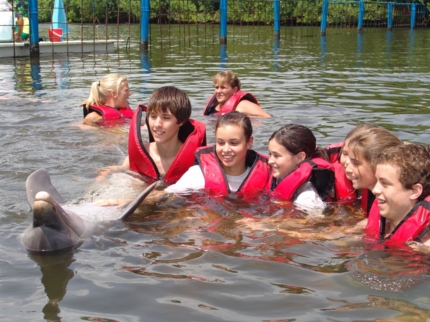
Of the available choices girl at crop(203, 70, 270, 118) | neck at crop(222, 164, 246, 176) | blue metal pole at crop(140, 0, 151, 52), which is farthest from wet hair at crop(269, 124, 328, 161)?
blue metal pole at crop(140, 0, 151, 52)

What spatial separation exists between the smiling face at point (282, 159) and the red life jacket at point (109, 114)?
3.54 metres

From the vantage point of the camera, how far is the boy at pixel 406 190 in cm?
377

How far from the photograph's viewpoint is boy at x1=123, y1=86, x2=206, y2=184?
5.27 meters

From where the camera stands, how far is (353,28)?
32.1 meters

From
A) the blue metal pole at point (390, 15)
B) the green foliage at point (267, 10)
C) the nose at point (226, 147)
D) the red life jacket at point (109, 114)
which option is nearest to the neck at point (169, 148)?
the nose at point (226, 147)

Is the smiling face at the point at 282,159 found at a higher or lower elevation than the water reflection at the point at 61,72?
lower

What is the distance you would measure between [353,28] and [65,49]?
18.4 m

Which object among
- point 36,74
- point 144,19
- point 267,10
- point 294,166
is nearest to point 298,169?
point 294,166

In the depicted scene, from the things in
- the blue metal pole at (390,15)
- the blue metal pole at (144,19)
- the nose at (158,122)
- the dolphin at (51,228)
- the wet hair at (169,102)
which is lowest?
the dolphin at (51,228)

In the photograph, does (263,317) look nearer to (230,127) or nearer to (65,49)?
(230,127)

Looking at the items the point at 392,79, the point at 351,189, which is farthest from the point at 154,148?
the point at 392,79

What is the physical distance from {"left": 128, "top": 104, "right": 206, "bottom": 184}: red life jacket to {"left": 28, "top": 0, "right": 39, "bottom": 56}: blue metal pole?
1074cm

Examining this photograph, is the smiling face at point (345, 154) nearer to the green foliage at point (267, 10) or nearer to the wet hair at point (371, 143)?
the wet hair at point (371, 143)

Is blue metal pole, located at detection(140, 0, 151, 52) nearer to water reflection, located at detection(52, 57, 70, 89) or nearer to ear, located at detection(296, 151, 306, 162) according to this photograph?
water reflection, located at detection(52, 57, 70, 89)
